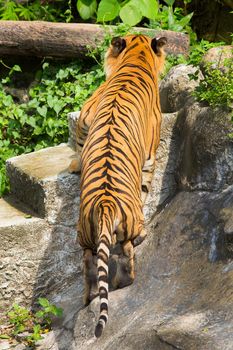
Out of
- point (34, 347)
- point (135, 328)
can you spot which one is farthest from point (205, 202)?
point (34, 347)

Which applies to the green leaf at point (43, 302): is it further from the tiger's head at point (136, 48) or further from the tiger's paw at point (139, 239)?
the tiger's head at point (136, 48)

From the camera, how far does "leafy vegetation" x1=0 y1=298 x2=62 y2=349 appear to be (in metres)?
6.41

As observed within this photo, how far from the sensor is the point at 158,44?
677 centimetres

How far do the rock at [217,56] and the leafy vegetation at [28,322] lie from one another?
2049 millimetres

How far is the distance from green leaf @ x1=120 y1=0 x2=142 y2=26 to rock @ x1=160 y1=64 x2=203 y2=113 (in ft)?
5.51

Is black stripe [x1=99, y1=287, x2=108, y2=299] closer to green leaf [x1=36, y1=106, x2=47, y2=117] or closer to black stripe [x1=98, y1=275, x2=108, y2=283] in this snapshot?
black stripe [x1=98, y1=275, x2=108, y2=283]

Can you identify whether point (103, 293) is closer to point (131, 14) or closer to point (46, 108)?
point (46, 108)

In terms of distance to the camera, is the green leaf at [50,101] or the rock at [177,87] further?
the green leaf at [50,101]

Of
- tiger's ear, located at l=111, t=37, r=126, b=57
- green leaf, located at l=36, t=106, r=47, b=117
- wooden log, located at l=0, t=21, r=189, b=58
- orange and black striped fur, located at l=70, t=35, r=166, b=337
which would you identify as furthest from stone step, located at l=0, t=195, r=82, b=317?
wooden log, located at l=0, t=21, r=189, b=58

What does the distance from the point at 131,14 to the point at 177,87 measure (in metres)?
2.01

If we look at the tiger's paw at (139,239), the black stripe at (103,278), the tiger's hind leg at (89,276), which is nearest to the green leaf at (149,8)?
the tiger's paw at (139,239)

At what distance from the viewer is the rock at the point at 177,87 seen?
6922 millimetres

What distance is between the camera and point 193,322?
518 centimetres

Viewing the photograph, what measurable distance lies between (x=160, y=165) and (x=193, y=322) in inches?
73.7
